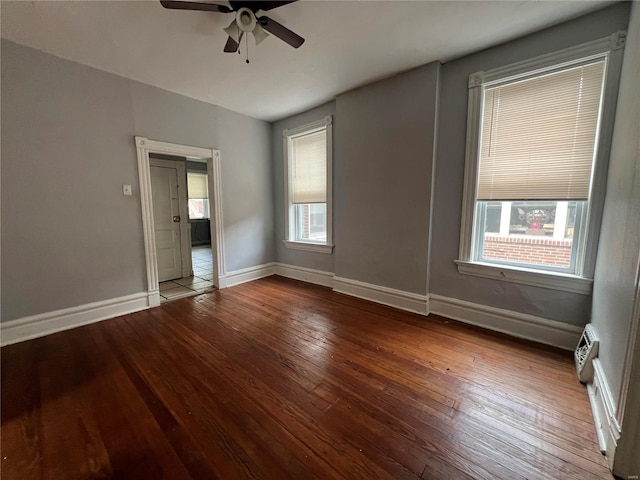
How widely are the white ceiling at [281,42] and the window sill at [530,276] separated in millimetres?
2162

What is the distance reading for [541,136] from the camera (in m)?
2.31

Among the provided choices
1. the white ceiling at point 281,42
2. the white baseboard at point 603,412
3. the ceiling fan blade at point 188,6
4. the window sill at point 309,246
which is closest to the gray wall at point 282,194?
the window sill at point 309,246

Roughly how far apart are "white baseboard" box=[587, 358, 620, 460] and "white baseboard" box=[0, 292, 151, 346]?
4.24m

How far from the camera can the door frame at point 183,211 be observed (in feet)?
14.5

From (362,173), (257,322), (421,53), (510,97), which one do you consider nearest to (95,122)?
(257,322)

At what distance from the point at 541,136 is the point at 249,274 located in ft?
14.0

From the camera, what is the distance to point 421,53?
257 cm

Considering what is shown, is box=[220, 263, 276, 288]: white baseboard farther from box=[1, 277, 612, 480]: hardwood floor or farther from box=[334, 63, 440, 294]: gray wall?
box=[334, 63, 440, 294]: gray wall

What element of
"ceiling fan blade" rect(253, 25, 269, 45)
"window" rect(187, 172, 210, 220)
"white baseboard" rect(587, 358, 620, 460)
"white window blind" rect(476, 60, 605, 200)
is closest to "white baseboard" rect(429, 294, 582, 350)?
"white baseboard" rect(587, 358, 620, 460)

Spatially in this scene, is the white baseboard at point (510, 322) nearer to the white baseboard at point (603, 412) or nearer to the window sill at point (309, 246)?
the white baseboard at point (603, 412)

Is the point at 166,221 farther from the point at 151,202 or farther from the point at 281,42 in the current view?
the point at 281,42

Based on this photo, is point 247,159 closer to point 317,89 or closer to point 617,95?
point 317,89

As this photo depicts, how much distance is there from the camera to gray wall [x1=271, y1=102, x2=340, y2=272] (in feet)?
13.3

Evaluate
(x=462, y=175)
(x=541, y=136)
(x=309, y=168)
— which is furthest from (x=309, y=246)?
(x=541, y=136)
